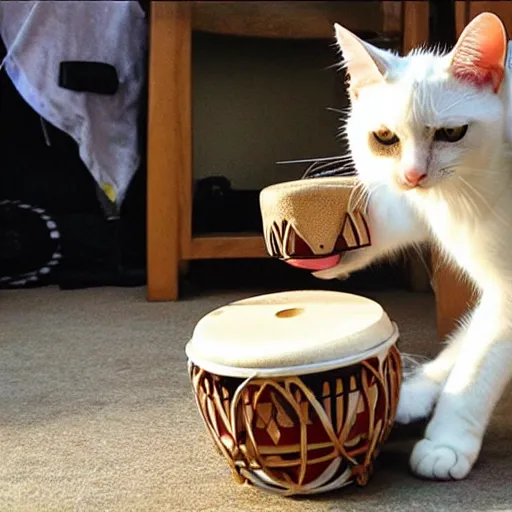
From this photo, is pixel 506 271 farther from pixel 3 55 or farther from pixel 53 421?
pixel 3 55

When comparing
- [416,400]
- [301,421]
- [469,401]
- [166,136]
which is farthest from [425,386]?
[166,136]

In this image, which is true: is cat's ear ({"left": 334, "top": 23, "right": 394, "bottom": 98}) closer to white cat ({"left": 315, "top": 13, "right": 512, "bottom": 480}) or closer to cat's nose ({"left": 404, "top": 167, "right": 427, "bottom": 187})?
white cat ({"left": 315, "top": 13, "right": 512, "bottom": 480})

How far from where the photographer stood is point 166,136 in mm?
1735

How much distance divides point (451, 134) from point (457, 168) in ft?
0.12

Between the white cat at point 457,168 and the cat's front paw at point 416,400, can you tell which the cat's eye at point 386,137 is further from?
the cat's front paw at point 416,400

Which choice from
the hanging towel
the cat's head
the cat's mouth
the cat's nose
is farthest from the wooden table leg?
the cat's nose

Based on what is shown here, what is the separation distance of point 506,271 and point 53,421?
0.60 metres

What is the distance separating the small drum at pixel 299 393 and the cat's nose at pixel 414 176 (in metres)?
0.14

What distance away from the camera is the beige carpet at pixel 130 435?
33.3 inches

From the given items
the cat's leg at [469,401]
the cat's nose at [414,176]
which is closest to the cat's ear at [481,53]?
the cat's nose at [414,176]

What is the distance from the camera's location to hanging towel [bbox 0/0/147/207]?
1.82 metres

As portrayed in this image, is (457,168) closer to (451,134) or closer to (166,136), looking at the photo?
(451,134)

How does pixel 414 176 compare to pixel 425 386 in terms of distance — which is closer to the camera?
pixel 414 176

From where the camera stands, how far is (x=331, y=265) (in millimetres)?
1081
